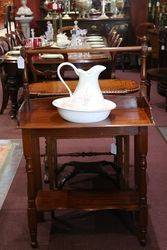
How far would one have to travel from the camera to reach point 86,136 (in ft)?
6.24

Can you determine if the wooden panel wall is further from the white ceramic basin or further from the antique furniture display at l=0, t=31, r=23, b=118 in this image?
the white ceramic basin

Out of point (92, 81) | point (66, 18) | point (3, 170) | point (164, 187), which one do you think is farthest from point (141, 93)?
point (66, 18)

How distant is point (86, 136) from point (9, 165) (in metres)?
1.56

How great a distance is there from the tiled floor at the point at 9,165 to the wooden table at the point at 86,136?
628 mm

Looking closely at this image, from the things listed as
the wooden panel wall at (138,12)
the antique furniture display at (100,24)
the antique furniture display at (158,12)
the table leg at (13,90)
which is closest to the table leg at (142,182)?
the table leg at (13,90)

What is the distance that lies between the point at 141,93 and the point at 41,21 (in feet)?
19.2

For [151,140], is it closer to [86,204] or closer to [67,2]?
[86,204]

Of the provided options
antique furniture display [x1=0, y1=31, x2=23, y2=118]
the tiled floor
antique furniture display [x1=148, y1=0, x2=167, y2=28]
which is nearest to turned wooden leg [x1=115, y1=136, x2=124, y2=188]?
the tiled floor

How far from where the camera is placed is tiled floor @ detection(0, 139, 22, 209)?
9.45ft

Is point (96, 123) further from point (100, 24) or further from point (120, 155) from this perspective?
point (100, 24)

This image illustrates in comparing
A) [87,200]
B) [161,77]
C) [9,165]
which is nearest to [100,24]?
[161,77]

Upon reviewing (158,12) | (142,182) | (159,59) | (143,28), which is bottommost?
(142,182)

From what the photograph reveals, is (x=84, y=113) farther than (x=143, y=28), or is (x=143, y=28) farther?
(x=143, y=28)

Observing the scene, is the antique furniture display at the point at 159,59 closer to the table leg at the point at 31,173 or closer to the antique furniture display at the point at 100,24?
the antique furniture display at the point at 100,24
